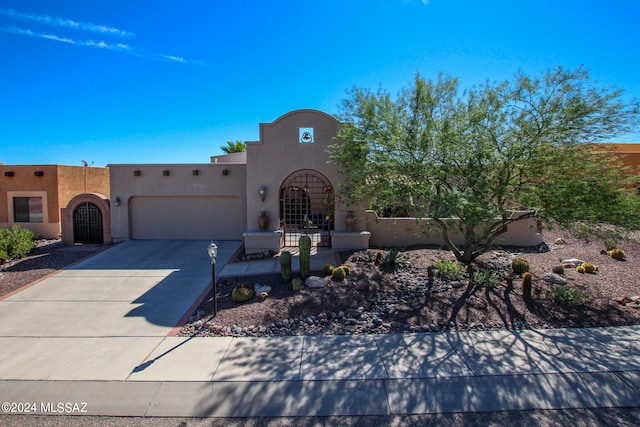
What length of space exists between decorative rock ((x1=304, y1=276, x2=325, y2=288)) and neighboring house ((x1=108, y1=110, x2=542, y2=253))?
11.5 feet

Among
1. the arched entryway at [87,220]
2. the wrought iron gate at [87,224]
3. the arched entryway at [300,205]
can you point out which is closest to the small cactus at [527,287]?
the arched entryway at [300,205]

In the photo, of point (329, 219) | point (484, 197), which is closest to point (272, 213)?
point (329, 219)

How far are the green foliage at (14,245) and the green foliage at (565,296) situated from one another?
733 inches

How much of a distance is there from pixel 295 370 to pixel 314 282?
3.69 metres

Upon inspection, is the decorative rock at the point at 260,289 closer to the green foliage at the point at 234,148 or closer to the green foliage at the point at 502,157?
the green foliage at the point at 502,157

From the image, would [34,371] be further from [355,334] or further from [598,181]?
[598,181]

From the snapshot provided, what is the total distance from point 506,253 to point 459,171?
5753mm

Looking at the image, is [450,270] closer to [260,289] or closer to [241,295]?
[260,289]

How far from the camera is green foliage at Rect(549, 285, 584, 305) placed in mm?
8031

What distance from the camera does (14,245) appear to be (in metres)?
13.4

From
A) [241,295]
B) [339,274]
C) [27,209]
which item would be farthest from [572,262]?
[27,209]

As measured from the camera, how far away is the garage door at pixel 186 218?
1617 centimetres

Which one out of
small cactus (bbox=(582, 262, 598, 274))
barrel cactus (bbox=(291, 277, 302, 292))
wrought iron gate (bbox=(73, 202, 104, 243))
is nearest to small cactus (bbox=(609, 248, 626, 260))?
small cactus (bbox=(582, 262, 598, 274))

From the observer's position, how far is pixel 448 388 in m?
5.21
